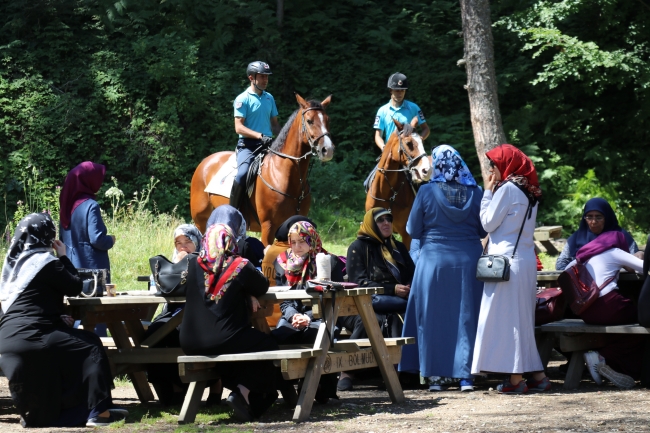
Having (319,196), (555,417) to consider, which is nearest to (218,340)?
(555,417)

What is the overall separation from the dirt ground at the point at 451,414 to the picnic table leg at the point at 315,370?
101 mm

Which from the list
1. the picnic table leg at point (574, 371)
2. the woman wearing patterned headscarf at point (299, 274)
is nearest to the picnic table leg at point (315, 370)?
the woman wearing patterned headscarf at point (299, 274)

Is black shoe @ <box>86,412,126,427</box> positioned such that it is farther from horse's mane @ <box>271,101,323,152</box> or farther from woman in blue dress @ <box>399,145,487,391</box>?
horse's mane @ <box>271,101,323,152</box>

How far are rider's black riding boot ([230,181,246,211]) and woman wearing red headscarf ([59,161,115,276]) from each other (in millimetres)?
2562

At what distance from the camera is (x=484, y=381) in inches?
332

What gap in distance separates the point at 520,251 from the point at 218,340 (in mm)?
2615

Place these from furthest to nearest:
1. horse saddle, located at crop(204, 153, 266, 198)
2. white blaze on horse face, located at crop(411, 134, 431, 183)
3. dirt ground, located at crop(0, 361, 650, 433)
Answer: horse saddle, located at crop(204, 153, 266, 198)
white blaze on horse face, located at crop(411, 134, 431, 183)
dirt ground, located at crop(0, 361, 650, 433)

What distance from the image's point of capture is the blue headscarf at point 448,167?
309 inches

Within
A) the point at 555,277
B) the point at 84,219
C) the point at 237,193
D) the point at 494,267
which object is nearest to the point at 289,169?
the point at 237,193

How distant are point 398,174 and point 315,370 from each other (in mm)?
4822

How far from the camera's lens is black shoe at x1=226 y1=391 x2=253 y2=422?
21.6 feet

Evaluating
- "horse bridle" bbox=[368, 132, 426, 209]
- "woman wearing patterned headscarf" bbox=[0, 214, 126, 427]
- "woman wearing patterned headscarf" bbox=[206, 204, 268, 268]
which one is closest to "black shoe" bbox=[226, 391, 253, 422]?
"woman wearing patterned headscarf" bbox=[0, 214, 126, 427]

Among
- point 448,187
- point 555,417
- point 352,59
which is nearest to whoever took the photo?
point 555,417

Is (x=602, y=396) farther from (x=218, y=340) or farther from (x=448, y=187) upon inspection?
(x=218, y=340)
